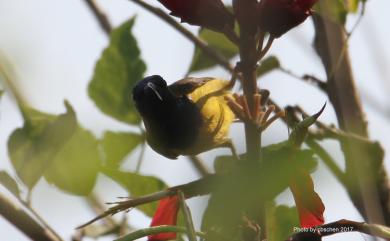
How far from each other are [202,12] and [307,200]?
239mm

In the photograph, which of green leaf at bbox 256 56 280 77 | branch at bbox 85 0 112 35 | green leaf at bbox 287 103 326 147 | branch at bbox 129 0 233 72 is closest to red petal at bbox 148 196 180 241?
green leaf at bbox 287 103 326 147

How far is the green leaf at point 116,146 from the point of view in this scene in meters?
1.30

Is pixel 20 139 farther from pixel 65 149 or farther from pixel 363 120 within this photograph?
pixel 363 120

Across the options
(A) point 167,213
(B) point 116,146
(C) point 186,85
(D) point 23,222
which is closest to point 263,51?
(A) point 167,213

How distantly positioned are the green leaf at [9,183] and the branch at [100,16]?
60 cm

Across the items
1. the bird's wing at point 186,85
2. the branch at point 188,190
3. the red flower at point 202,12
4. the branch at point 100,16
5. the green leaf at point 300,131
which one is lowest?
the branch at point 188,190

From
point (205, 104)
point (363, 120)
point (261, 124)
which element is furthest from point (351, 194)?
point (205, 104)

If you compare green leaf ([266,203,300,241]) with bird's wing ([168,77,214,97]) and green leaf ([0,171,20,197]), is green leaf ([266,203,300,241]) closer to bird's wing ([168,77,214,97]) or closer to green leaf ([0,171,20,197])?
green leaf ([0,171,20,197])

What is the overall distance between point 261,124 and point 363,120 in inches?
19.4

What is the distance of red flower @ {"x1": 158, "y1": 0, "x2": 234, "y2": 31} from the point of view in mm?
812

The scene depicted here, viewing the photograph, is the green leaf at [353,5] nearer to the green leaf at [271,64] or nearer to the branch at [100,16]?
the green leaf at [271,64]

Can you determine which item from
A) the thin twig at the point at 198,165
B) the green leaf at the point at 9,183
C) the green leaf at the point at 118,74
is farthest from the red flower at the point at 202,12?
the thin twig at the point at 198,165

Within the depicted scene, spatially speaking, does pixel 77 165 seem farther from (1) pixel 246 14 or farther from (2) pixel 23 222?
(1) pixel 246 14

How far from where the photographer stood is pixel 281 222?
1.00 m
